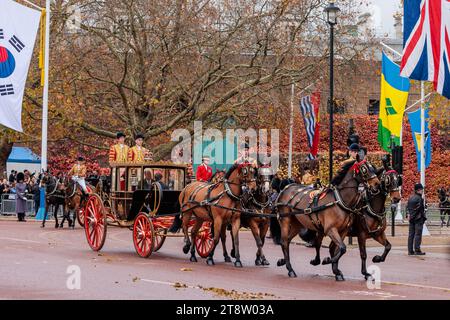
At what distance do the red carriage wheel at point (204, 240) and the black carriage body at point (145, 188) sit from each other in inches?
28.1

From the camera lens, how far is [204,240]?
20.3 meters

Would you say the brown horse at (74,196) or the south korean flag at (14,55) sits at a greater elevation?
the south korean flag at (14,55)

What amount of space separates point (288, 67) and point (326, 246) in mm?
10583

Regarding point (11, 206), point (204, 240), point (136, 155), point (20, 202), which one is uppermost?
point (136, 155)

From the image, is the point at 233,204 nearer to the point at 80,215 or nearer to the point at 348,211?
the point at 348,211

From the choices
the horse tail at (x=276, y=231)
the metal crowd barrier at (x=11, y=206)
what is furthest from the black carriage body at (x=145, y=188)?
the metal crowd barrier at (x=11, y=206)

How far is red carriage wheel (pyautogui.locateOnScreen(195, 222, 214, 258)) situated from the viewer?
20.2m

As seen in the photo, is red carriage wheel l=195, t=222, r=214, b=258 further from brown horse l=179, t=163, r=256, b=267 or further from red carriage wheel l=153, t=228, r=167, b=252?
brown horse l=179, t=163, r=256, b=267

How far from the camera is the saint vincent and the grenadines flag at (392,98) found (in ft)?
104

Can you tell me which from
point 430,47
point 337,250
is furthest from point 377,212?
point 430,47

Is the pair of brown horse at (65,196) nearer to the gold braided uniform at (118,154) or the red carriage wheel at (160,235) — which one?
the gold braided uniform at (118,154)

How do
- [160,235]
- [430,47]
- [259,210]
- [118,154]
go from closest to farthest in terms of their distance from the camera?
[160,235], [259,210], [430,47], [118,154]

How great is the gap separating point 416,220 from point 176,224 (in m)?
7.31

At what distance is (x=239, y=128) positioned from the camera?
117 ft
